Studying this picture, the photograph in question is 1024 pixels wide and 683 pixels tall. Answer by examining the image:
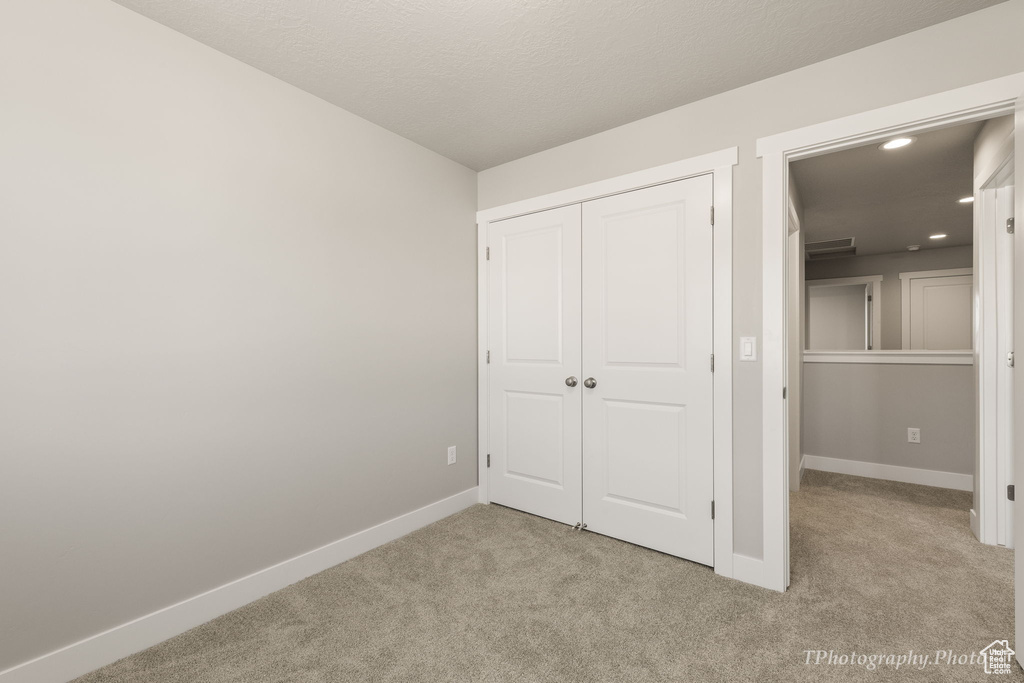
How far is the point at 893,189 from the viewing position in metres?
3.57

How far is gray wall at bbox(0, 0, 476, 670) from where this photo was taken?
1511mm

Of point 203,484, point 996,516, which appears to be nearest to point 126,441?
point 203,484

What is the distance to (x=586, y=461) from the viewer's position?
2770mm

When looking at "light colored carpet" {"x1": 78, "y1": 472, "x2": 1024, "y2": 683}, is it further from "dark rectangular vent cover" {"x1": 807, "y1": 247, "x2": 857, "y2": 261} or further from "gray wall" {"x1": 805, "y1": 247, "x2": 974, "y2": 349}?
"gray wall" {"x1": 805, "y1": 247, "x2": 974, "y2": 349}

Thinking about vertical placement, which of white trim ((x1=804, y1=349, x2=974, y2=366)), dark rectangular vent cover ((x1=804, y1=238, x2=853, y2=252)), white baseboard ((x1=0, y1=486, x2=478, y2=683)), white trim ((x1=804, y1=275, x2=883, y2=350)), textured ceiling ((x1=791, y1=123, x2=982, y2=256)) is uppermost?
textured ceiling ((x1=791, y1=123, x2=982, y2=256))

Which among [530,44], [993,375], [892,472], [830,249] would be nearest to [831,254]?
[830,249]

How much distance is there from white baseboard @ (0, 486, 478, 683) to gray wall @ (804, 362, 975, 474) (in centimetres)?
378

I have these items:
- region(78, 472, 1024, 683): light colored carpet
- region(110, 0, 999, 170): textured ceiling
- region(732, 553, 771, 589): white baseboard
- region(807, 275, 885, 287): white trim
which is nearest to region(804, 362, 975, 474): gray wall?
region(78, 472, 1024, 683): light colored carpet

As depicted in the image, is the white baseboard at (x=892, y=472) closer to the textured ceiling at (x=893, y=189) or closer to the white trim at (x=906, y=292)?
the textured ceiling at (x=893, y=189)

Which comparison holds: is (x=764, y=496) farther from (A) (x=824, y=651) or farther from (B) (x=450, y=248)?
(B) (x=450, y=248)

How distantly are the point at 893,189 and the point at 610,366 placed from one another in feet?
9.46

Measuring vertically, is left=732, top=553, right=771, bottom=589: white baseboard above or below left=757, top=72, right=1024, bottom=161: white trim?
below

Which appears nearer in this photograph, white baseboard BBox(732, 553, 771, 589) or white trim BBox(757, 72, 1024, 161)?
white trim BBox(757, 72, 1024, 161)

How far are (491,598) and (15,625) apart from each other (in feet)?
5.30
